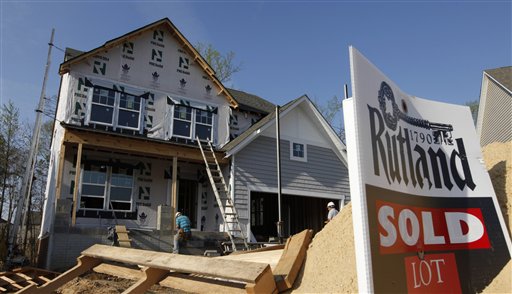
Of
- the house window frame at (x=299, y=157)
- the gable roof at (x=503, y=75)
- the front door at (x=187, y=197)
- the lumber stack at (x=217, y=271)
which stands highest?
the gable roof at (x=503, y=75)

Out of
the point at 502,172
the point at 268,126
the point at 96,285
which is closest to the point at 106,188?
the point at 268,126

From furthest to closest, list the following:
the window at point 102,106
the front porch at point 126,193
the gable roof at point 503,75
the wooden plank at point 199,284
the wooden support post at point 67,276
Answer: the gable roof at point 503,75
the window at point 102,106
the front porch at point 126,193
the wooden support post at point 67,276
the wooden plank at point 199,284

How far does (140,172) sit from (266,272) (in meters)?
13.2

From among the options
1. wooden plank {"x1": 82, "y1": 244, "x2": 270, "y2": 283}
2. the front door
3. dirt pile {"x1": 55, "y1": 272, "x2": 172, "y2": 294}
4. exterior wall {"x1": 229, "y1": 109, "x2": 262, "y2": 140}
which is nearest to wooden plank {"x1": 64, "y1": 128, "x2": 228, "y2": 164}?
the front door

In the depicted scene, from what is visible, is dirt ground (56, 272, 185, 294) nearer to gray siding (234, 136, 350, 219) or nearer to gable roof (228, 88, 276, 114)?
gray siding (234, 136, 350, 219)

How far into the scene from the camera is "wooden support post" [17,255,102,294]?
4617mm

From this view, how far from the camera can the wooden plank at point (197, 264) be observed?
8.84ft

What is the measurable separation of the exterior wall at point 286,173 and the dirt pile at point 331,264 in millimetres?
11999

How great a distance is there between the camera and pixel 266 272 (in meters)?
2.69

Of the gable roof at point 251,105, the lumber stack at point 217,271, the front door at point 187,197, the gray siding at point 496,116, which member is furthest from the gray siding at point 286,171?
the lumber stack at point 217,271

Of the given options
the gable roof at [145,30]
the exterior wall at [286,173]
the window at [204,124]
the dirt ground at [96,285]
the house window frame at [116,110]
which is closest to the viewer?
the dirt ground at [96,285]

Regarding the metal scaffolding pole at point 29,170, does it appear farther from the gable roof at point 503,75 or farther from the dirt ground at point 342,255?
the gable roof at point 503,75

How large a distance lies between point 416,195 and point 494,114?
20.3 metres

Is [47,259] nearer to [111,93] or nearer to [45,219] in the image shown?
[45,219]
